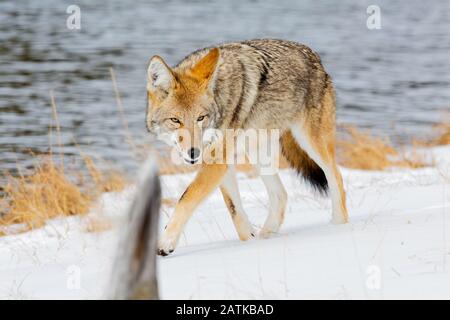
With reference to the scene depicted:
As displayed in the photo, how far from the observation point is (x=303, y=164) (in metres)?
6.81

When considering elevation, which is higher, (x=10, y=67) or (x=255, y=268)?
(x=255, y=268)

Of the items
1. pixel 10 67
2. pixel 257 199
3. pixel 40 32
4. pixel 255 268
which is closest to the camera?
pixel 255 268

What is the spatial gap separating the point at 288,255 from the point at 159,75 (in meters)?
1.49

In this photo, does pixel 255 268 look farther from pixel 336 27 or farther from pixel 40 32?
pixel 336 27

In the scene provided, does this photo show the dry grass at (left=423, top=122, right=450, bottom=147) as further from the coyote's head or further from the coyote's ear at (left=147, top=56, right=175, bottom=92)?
the coyote's ear at (left=147, top=56, right=175, bottom=92)

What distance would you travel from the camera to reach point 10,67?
763 inches

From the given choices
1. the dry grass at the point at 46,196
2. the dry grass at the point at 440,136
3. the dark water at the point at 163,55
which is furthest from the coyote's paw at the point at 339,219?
the dry grass at the point at 440,136

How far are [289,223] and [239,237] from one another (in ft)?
2.60

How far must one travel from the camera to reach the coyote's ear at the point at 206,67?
581 centimetres

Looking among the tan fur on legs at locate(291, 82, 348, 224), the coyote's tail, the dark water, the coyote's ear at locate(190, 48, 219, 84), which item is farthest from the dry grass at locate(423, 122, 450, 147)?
the coyote's ear at locate(190, 48, 219, 84)

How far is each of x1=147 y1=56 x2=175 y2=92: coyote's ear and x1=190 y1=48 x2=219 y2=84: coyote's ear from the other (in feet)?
0.62

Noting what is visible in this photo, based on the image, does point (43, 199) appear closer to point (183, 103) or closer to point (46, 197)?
point (46, 197)
